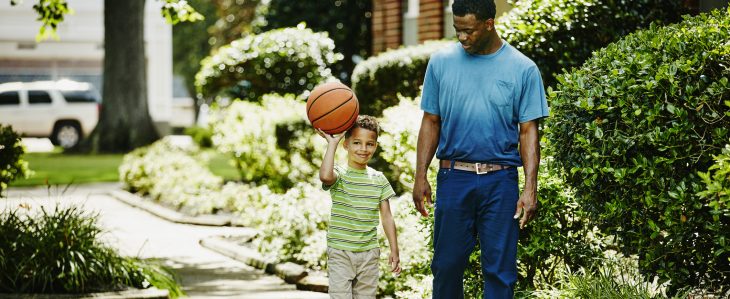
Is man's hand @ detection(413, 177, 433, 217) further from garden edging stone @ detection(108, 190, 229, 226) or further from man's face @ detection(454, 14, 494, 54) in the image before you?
garden edging stone @ detection(108, 190, 229, 226)

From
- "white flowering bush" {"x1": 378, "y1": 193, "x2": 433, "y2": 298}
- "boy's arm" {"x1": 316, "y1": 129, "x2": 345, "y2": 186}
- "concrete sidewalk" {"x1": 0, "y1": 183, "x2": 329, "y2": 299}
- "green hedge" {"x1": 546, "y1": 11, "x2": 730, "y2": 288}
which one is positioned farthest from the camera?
"concrete sidewalk" {"x1": 0, "y1": 183, "x2": 329, "y2": 299}

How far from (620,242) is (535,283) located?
877 mm

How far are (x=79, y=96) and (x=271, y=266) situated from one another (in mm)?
26168

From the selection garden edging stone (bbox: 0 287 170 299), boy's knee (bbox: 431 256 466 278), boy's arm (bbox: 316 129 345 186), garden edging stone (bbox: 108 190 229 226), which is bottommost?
garden edging stone (bbox: 108 190 229 226)

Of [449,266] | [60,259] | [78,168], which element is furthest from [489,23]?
[78,168]

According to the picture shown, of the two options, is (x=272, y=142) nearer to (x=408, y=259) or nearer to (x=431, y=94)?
(x=408, y=259)

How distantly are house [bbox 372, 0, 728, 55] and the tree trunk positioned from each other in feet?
38.0

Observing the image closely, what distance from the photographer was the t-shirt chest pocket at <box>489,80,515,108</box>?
225 inches

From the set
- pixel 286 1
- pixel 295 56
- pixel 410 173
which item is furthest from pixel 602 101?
pixel 286 1

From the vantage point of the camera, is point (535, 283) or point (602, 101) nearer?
point (602, 101)

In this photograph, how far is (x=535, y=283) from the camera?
7227 mm

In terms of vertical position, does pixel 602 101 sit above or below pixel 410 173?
above

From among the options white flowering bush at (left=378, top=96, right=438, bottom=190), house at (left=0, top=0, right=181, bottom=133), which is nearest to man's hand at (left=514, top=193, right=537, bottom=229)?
white flowering bush at (left=378, top=96, right=438, bottom=190)

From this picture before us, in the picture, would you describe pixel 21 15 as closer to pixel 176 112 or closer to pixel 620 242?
pixel 176 112
